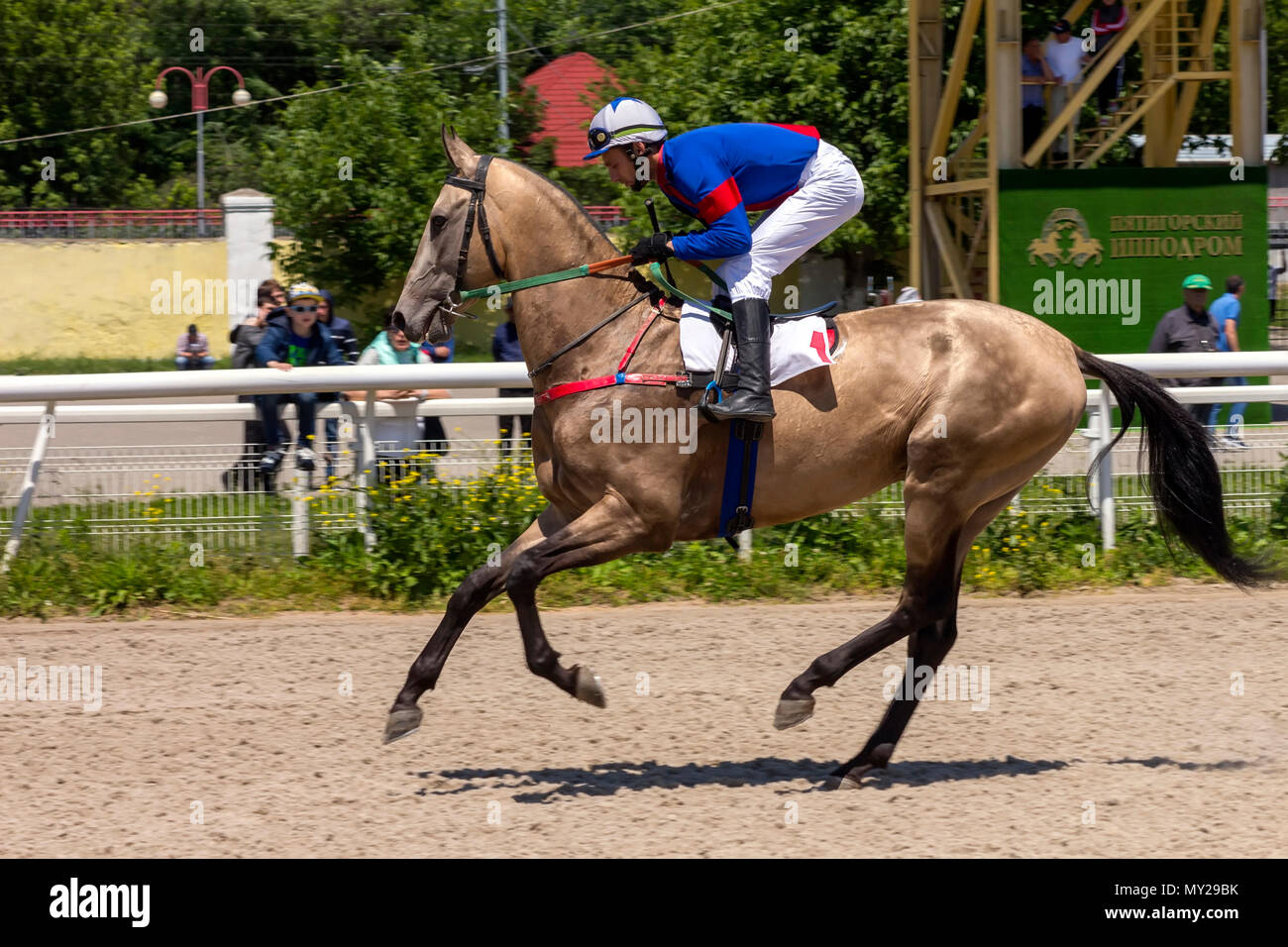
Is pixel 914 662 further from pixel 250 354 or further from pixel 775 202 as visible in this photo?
pixel 250 354

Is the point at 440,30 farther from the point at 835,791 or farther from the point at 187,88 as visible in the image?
the point at 835,791

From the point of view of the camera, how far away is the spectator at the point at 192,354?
17.0 meters

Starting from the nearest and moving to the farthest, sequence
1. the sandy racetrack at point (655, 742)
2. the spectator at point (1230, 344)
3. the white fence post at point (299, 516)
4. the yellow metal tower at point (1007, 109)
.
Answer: the sandy racetrack at point (655, 742) < the white fence post at point (299, 516) < the spectator at point (1230, 344) < the yellow metal tower at point (1007, 109)

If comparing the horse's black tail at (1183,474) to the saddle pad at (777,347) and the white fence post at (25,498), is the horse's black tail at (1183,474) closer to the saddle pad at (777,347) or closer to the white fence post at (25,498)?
the saddle pad at (777,347)

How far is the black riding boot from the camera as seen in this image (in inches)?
205

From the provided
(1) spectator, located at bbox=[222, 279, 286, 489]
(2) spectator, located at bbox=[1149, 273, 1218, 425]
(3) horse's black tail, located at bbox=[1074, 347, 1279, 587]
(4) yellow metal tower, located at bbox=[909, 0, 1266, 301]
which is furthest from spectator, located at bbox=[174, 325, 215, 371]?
(3) horse's black tail, located at bbox=[1074, 347, 1279, 587]

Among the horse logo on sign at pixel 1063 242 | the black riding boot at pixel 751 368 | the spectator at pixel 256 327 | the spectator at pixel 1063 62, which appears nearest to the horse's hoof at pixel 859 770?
the black riding boot at pixel 751 368

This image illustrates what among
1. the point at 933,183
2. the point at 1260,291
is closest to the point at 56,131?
the point at 933,183

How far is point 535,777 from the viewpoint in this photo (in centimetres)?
534

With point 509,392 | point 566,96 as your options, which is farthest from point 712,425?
point 566,96

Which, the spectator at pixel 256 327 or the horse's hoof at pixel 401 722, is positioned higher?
the spectator at pixel 256 327

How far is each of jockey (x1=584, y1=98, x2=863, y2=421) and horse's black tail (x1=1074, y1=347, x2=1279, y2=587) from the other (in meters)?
1.23

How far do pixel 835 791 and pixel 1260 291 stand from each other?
40.0 feet

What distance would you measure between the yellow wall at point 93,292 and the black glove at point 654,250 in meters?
23.4
